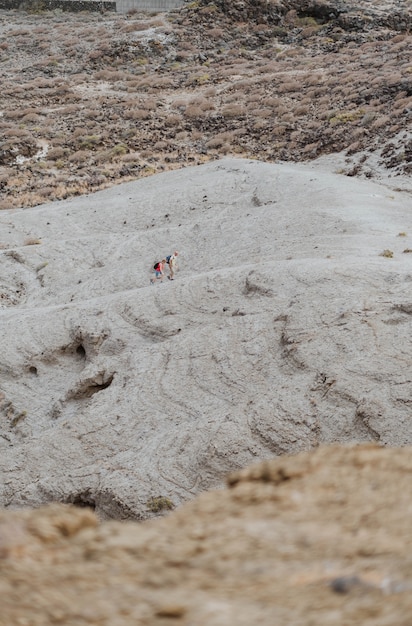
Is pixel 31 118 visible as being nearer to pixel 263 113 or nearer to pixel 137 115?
pixel 137 115

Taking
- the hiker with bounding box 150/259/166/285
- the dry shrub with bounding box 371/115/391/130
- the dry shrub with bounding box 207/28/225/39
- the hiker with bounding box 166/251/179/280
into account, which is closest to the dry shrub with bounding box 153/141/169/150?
the dry shrub with bounding box 371/115/391/130

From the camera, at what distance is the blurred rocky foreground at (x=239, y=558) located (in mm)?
4152

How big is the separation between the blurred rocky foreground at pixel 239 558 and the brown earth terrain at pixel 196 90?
1001 inches

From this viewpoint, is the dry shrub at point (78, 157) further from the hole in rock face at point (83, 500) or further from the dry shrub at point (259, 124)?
the hole in rock face at point (83, 500)

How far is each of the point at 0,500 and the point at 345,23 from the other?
209ft

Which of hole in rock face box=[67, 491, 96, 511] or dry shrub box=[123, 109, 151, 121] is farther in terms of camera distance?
dry shrub box=[123, 109, 151, 121]

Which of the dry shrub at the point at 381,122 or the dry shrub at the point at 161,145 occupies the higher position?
the dry shrub at the point at 381,122

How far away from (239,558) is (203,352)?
9.89 m

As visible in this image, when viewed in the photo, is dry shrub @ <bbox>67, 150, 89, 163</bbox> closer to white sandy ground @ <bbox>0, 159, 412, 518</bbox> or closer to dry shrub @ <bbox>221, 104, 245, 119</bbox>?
dry shrub @ <bbox>221, 104, 245, 119</bbox>

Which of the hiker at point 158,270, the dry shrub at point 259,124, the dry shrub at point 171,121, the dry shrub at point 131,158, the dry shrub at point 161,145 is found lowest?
the dry shrub at point 161,145

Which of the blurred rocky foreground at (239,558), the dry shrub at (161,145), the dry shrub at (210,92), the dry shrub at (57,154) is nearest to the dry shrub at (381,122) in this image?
the dry shrub at (161,145)

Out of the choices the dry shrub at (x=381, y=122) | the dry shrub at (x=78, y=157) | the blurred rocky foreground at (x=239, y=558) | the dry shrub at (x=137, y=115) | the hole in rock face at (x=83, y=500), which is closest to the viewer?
the blurred rocky foreground at (x=239, y=558)

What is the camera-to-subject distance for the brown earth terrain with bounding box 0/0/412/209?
36375 millimetres

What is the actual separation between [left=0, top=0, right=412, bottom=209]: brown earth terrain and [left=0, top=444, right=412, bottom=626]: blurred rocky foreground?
25422 mm
